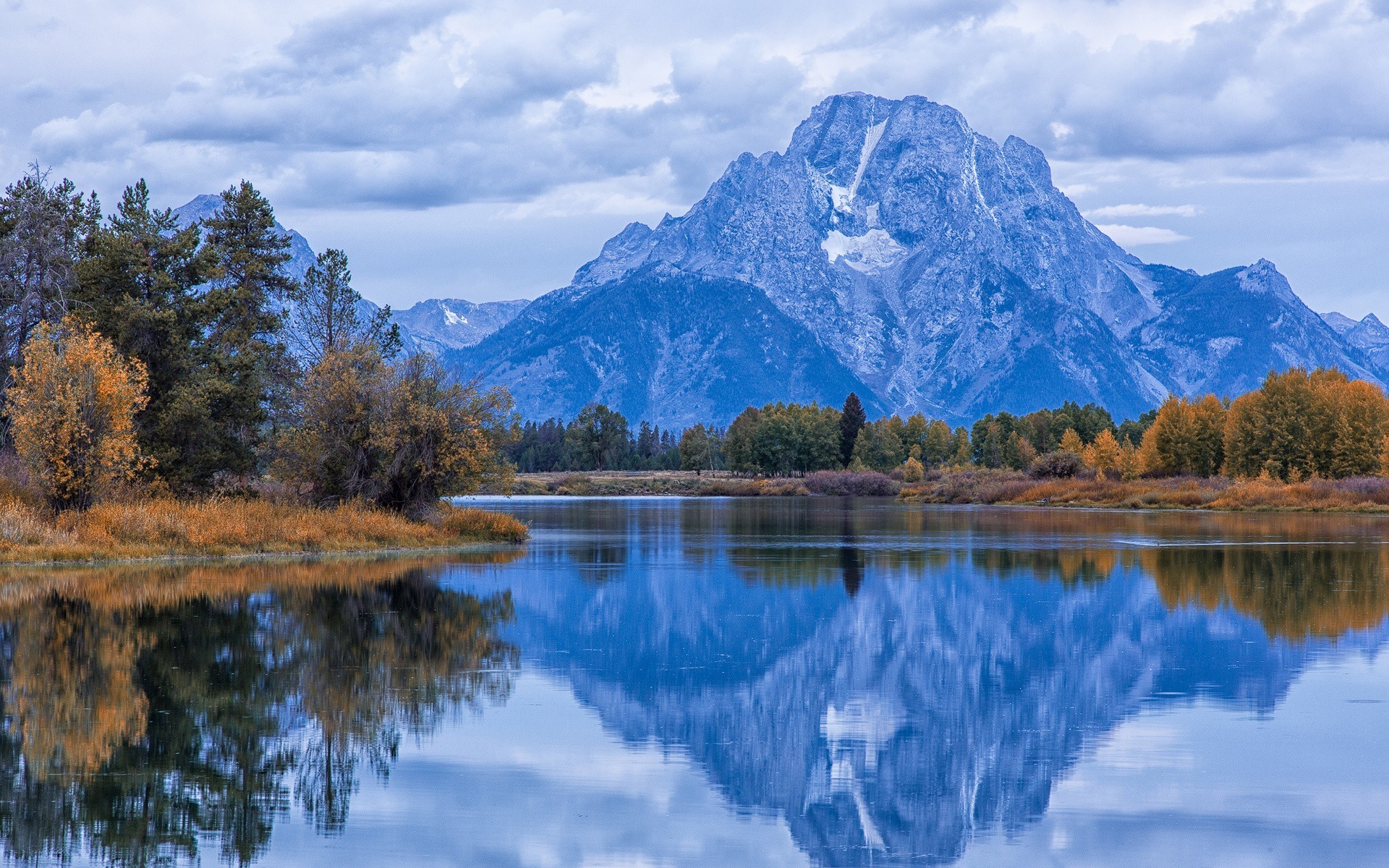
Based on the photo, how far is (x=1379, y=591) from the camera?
92.2ft

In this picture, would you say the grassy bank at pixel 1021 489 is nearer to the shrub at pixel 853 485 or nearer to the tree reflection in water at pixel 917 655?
the shrub at pixel 853 485

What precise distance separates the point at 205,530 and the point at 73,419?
15.8 ft

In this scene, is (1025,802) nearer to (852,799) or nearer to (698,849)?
(852,799)

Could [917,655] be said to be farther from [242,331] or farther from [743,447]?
[743,447]

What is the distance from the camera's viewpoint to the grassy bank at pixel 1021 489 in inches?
3351

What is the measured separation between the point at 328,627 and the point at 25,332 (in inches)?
1150

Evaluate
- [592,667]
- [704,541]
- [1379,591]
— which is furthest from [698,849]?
[704,541]

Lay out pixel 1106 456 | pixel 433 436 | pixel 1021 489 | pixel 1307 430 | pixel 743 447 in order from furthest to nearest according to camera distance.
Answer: pixel 743 447
pixel 1106 456
pixel 1021 489
pixel 1307 430
pixel 433 436

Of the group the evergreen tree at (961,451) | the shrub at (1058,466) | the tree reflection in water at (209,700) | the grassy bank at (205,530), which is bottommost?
the tree reflection in water at (209,700)

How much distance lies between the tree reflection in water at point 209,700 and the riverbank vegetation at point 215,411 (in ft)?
34.8

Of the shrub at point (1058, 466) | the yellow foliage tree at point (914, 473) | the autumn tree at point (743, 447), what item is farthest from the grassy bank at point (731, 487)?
the shrub at point (1058, 466)

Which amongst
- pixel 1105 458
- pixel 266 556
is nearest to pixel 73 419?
pixel 266 556

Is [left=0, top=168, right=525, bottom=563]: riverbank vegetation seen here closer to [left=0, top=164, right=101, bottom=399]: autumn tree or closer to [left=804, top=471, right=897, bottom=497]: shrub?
[left=0, top=164, right=101, bottom=399]: autumn tree

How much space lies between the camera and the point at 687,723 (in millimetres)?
14133
